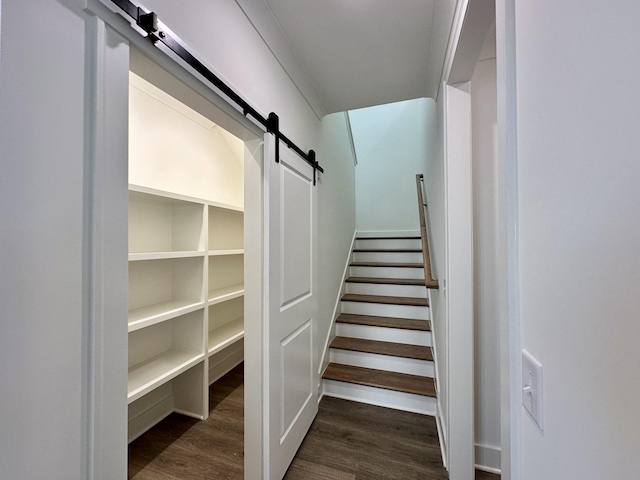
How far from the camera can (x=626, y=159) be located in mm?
299

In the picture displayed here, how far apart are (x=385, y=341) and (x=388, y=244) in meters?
1.52

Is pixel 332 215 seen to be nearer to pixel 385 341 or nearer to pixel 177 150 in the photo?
→ pixel 385 341

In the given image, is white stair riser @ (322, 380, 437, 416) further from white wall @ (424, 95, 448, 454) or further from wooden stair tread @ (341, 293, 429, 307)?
wooden stair tread @ (341, 293, 429, 307)

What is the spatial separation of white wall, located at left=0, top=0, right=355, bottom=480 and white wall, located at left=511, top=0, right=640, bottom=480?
0.93m

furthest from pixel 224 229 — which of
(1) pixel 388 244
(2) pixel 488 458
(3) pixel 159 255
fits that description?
(2) pixel 488 458

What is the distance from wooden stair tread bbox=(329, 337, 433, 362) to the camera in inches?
87.0

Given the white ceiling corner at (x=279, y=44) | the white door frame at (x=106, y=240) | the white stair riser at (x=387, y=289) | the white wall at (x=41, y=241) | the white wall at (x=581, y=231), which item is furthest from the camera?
the white stair riser at (x=387, y=289)

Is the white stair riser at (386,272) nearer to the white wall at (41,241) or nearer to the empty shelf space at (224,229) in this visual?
the empty shelf space at (224,229)

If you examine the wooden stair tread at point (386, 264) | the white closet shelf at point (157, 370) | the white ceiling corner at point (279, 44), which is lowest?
the white closet shelf at point (157, 370)

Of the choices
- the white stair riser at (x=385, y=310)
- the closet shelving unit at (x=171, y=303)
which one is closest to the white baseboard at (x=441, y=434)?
the white stair riser at (x=385, y=310)

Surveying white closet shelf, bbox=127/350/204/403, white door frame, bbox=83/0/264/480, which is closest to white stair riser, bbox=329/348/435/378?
white closet shelf, bbox=127/350/204/403

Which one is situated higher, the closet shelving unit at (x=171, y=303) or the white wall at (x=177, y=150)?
the white wall at (x=177, y=150)

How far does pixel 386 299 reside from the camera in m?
Result: 2.76

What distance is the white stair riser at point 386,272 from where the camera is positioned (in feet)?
9.95
